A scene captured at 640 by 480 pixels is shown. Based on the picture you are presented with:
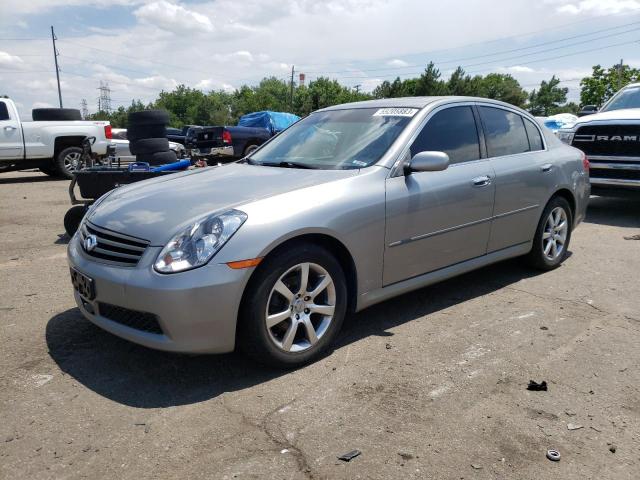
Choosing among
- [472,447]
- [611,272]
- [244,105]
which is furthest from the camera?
[244,105]

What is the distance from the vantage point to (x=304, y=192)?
3.29 metres

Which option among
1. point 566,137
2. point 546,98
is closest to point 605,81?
point 566,137

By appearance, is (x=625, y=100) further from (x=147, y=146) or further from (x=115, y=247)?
(x=115, y=247)

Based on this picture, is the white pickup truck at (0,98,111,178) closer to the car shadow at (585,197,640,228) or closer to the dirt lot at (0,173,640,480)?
the dirt lot at (0,173,640,480)

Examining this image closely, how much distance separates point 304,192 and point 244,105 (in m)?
102

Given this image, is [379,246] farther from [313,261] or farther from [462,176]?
[462,176]

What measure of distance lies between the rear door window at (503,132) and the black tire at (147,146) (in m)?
4.95

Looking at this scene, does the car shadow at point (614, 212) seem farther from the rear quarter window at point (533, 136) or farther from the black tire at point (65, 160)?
the black tire at point (65, 160)

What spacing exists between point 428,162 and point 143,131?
5419 mm

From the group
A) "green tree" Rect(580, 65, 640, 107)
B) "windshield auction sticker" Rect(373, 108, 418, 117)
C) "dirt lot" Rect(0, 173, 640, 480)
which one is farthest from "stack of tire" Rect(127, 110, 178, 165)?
"green tree" Rect(580, 65, 640, 107)

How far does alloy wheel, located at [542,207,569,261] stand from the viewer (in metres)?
5.18

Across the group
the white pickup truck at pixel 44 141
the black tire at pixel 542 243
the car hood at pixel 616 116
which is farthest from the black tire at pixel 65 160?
the black tire at pixel 542 243

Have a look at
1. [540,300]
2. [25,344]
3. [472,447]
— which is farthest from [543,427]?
[25,344]

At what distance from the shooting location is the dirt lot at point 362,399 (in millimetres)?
2404
